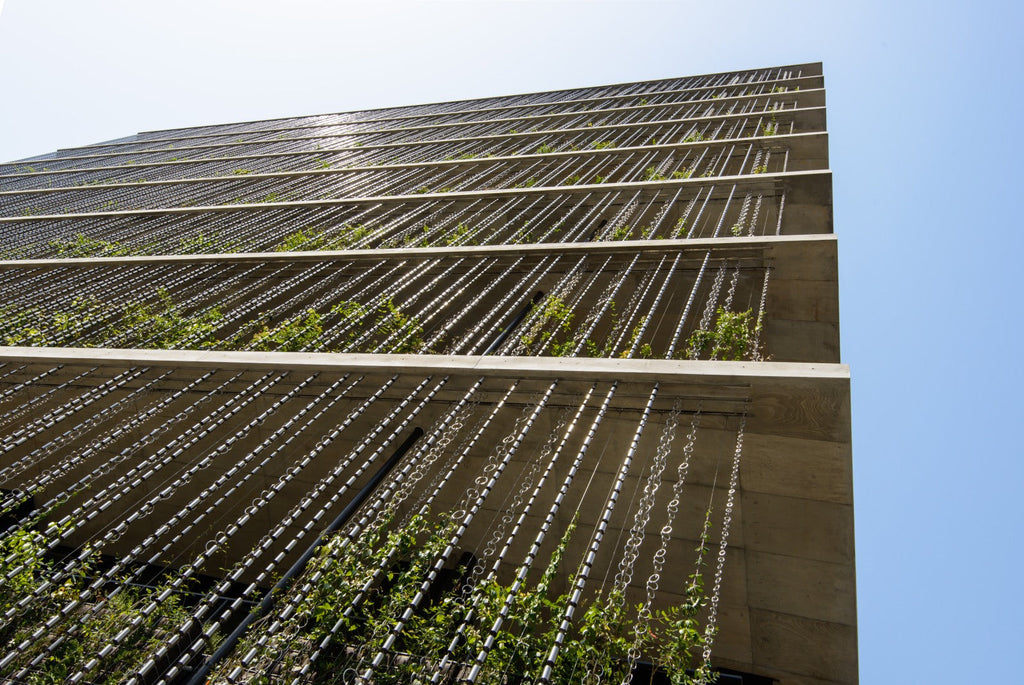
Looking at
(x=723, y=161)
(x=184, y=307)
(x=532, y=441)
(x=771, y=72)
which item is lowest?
(x=532, y=441)

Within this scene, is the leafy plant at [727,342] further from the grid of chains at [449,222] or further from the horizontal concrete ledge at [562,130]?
the horizontal concrete ledge at [562,130]

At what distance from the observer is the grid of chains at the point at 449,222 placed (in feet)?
33.1

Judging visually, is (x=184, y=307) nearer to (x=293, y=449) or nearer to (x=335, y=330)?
(x=335, y=330)

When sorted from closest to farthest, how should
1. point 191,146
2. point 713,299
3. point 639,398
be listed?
point 639,398, point 713,299, point 191,146

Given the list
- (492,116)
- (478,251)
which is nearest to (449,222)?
(478,251)

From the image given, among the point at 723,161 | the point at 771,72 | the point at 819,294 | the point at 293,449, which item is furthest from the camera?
the point at 771,72

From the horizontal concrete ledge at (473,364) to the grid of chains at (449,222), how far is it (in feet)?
15.2

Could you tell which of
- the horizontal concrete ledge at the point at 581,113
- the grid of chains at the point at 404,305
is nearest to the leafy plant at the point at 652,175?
the grid of chains at the point at 404,305

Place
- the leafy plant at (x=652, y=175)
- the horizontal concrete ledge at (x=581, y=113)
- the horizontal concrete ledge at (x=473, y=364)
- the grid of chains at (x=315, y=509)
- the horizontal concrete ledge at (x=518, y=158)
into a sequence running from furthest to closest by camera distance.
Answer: the horizontal concrete ledge at (x=581, y=113) → the horizontal concrete ledge at (x=518, y=158) → the leafy plant at (x=652, y=175) → the horizontal concrete ledge at (x=473, y=364) → the grid of chains at (x=315, y=509)

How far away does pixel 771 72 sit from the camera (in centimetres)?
2448

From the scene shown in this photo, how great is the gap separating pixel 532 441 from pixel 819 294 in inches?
184

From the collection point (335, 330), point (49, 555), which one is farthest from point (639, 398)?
point (49, 555)

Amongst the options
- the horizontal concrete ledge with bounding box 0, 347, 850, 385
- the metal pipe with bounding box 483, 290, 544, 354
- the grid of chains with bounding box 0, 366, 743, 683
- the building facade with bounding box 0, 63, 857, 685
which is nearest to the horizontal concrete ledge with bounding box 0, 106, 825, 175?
the building facade with bounding box 0, 63, 857, 685

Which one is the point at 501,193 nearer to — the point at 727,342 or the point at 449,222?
the point at 449,222
